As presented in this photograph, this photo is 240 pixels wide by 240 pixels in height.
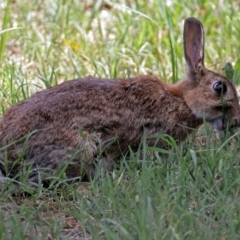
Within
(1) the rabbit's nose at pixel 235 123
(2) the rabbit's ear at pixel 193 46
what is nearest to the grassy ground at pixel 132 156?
(1) the rabbit's nose at pixel 235 123

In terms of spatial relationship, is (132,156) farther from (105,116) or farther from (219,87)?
(219,87)

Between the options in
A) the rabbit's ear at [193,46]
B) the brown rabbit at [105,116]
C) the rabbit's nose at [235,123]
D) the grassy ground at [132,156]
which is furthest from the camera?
the rabbit's ear at [193,46]

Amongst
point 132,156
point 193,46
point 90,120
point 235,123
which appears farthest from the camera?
point 193,46

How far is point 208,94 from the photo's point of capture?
613 centimetres

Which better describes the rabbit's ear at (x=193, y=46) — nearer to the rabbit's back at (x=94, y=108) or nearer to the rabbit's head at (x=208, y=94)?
the rabbit's head at (x=208, y=94)

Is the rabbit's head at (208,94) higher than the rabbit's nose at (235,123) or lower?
higher

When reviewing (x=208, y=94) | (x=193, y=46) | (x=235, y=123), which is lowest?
(x=235, y=123)

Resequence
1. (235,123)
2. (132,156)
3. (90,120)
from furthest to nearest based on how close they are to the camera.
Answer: (235,123) → (90,120) → (132,156)

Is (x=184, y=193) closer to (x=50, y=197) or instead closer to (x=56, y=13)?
(x=50, y=197)

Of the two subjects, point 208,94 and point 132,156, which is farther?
point 208,94

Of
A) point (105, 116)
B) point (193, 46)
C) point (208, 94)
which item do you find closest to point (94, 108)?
point (105, 116)

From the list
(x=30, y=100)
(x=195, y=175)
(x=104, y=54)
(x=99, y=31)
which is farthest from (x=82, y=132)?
(x=99, y=31)

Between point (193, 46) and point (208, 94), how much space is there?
1.34 ft

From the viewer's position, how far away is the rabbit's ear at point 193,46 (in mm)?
6270
